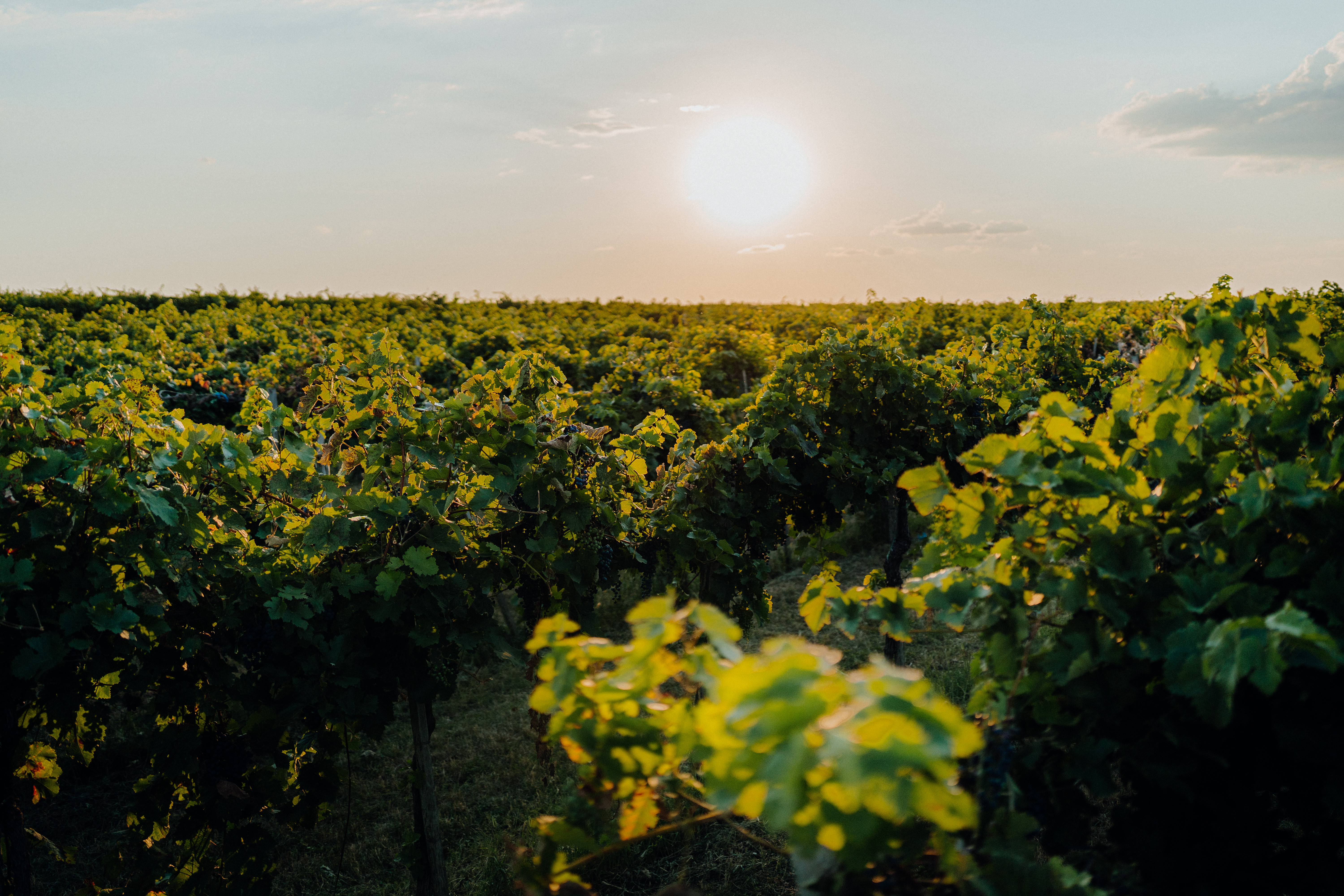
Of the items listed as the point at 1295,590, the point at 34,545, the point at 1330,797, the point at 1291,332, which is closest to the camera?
the point at 1330,797

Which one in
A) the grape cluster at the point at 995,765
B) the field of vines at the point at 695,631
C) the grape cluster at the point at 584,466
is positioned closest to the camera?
the field of vines at the point at 695,631

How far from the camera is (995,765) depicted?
1499 millimetres

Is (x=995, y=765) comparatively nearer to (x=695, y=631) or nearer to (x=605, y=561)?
(x=695, y=631)

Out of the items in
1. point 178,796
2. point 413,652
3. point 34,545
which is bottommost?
point 178,796

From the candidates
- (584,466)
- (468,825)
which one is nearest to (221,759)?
(584,466)

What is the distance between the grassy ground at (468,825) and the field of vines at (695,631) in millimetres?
29

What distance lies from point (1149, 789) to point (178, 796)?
3.60 metres

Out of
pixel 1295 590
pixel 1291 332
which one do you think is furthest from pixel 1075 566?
pixel 1291 332

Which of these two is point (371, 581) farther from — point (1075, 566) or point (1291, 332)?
point (1291, 332)

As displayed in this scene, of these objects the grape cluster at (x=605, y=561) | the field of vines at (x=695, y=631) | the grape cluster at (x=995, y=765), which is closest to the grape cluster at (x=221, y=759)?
the field of vines at (x=695, y=631)

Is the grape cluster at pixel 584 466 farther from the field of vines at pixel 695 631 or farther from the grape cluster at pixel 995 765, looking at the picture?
the grape cluster at pixel 995 765

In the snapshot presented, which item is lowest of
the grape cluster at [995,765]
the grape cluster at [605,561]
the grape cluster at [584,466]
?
the grape cluster at [605,561]

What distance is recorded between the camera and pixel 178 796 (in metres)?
3.35

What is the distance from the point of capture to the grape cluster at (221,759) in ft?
10.2
